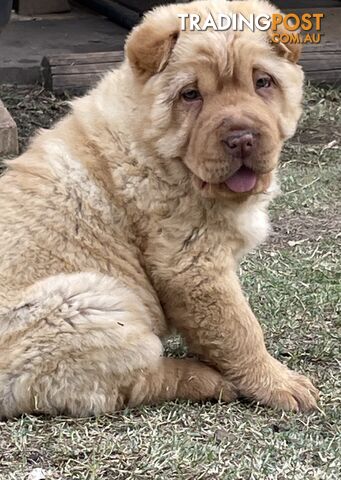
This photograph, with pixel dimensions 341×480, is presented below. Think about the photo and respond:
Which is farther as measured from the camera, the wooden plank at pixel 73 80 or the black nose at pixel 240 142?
the wooden plank at pixel 73 80

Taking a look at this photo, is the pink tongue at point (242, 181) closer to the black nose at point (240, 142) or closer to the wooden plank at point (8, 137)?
the black nose at point (240, 142)

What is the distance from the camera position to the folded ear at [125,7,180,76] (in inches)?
169

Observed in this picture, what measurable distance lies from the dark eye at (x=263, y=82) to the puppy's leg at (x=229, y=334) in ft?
2.85

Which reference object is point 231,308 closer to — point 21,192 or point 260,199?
point 260,199

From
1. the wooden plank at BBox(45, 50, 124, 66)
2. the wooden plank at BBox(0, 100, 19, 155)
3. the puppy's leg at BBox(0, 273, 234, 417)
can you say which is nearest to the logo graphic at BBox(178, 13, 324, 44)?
the puppy's leg at BBox(0, 273, 234, 417)

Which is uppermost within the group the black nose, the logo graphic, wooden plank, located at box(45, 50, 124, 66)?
the logo graphic

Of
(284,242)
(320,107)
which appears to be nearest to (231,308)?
(284,242)

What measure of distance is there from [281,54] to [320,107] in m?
5.46

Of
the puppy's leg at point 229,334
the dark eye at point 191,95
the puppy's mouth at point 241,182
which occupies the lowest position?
the puppy's leg at point 229,334

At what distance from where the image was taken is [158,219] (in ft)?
14.6

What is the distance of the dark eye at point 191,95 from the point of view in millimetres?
4293

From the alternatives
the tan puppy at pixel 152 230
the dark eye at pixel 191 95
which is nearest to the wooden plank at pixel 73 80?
the tan puppy at pixel 152 230

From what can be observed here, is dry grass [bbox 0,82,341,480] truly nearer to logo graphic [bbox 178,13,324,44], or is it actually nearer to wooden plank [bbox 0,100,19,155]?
logo graphic [bbox 178,13,324,44]

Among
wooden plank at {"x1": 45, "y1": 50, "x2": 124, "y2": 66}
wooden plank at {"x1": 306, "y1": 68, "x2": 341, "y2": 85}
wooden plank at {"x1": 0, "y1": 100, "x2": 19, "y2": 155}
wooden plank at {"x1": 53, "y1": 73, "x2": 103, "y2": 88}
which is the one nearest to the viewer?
wooden plank at {"x1": 0, "y1": 100, "x2": 19, "y2": 155}
